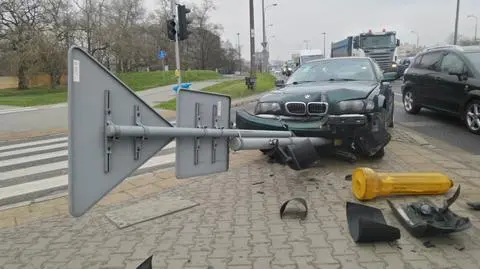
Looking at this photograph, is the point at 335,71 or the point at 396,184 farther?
the point at 335,71

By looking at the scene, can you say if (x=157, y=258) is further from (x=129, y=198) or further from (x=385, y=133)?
(x=385, y=133)

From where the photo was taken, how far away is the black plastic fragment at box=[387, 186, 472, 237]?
3.62 metres

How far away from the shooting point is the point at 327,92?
20.3ft

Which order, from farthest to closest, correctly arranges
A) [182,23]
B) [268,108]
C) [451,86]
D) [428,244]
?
1. [182,23]
2. [451,86]
3. [268,108]
4. [428,244]

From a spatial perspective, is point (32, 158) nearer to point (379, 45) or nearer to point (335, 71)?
point (335, 71)

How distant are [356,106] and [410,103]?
775 cm

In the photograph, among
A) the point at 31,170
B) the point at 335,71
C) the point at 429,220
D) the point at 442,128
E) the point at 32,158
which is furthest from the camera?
the point at 442,128

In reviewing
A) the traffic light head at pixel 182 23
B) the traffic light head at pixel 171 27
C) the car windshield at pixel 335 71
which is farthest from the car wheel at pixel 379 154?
the traffic light head at pixel 171 27

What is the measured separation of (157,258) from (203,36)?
83927 millimetres

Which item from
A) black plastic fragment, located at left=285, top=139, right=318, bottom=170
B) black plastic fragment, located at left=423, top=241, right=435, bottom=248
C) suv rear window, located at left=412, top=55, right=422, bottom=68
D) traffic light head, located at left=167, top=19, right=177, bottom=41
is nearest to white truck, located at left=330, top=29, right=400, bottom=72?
suv rear window, located at left=412, top=55, right=422, bottom=68

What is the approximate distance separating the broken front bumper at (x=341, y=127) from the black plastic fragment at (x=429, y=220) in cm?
183

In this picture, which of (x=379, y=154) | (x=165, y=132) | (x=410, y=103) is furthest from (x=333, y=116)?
(x=410, y=103)

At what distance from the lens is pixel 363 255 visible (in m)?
3.50

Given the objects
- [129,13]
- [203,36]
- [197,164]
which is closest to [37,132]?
[197,164]
